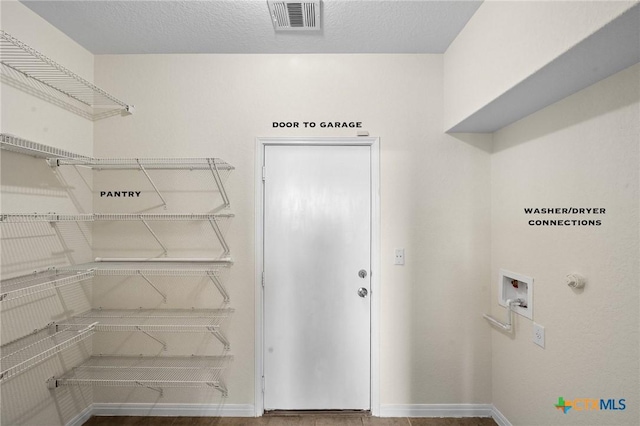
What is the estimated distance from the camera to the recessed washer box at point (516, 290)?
173 centimetres

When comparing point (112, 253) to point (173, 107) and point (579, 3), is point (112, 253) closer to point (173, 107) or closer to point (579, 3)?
point (173, 107)

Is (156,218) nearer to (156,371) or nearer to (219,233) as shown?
(219,233)

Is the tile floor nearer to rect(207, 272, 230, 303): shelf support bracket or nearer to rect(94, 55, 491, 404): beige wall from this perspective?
rect(94, 55, 491, 404): beige wall

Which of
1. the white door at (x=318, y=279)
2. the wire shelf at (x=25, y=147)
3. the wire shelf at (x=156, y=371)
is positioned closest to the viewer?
the wire shelf at (x=25, y=147)

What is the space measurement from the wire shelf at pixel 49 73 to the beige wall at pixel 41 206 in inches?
2.7

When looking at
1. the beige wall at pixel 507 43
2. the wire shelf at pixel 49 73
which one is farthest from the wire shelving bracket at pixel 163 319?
the beige wall at pixel 507 43

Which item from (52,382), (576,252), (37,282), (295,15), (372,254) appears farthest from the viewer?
(372,254)

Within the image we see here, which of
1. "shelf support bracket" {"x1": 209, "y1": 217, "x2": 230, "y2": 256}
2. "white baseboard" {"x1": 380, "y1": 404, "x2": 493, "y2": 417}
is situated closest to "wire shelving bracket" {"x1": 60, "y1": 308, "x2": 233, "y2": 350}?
"shelf support bracket" {"x1": 209, "y1": 217, "x2": 230, "y2": 256}

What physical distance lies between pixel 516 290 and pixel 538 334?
0.29 metres

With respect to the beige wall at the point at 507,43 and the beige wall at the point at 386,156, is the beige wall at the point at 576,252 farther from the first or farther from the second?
the beige wall at the point at 507,43

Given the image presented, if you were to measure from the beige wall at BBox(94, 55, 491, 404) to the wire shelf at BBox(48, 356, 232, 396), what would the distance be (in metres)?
0.15

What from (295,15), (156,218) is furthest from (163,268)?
(295,15)

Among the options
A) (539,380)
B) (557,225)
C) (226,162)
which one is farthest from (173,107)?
(539,380)

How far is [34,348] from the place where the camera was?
5.45 ft
